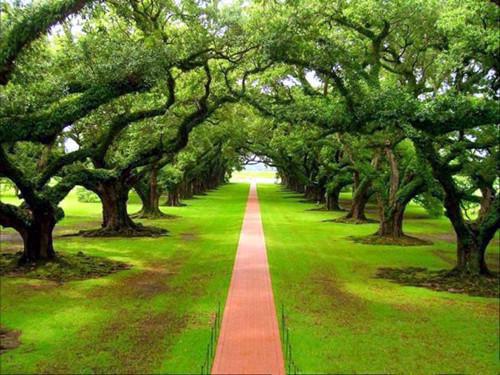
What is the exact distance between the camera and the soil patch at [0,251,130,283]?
16.6 m

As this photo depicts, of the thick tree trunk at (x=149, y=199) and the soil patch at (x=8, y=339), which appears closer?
the soil patch at (x=8, y=339)

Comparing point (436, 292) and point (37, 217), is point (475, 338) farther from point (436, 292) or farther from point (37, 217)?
point (37, 217)

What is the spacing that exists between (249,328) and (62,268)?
901 cm

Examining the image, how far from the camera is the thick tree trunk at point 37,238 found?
58.6ft

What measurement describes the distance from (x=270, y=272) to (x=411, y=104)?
24.6 feet

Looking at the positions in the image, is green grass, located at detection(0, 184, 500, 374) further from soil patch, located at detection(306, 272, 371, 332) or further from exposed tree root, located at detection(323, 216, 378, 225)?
exposed tree root, located at detection(323, 216, 378, 225)

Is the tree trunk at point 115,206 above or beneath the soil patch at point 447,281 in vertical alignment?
above

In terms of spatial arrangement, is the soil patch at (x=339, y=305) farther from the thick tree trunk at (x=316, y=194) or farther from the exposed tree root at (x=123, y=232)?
the thick tree trunk at (x=316, y=194)

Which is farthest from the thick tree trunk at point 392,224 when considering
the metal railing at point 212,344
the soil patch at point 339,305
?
the metal railing at point 212,344

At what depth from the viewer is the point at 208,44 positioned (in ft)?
54.5

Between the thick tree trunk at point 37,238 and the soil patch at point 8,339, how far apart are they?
7.11 m

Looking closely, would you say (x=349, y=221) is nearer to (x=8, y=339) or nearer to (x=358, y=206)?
(x=358, y=206)

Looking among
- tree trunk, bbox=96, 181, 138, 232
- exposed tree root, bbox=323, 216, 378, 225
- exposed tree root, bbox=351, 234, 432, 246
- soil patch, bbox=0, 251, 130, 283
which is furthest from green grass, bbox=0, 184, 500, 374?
exposed tree root, bbox=323, 216, 378, 225

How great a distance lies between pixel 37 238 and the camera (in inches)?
707
